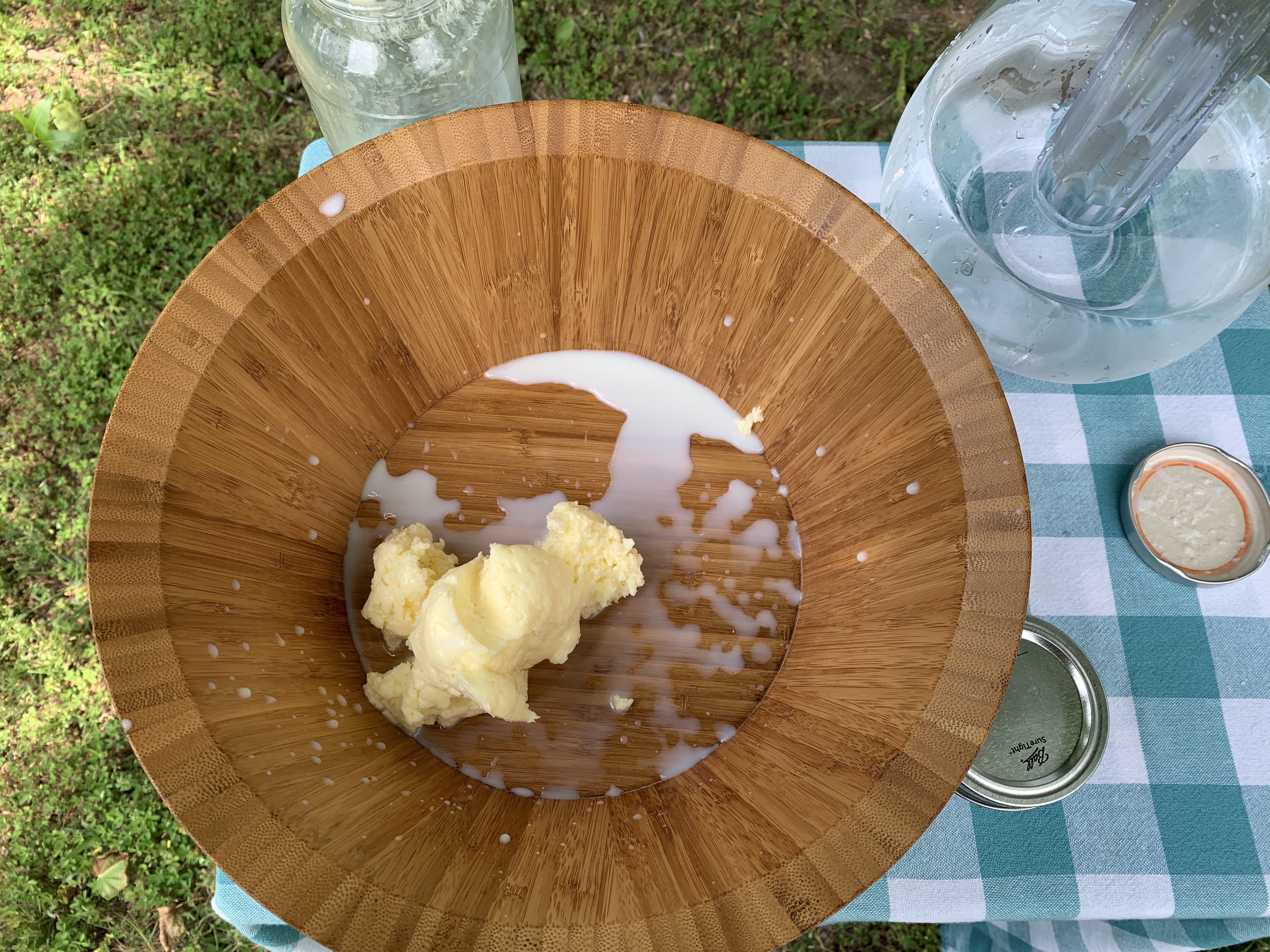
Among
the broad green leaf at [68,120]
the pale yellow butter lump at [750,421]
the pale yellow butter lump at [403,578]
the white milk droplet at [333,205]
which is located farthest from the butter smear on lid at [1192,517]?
the broad green leaf at [68,120]

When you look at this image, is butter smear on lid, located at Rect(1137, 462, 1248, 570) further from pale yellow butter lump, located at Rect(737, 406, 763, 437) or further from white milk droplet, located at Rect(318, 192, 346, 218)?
white milk droplet, located at Rect(318, 192, 346, 218)

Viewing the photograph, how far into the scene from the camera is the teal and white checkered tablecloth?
817 millimetres

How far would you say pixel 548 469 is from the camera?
97cm

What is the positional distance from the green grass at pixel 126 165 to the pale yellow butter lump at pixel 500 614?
82cm

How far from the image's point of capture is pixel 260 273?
31.7 inches

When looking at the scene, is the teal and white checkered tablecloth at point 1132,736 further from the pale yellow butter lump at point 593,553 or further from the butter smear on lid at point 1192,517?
the pale yellow butter lump at point 593,553

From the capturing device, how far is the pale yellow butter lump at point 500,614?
30.7 inches

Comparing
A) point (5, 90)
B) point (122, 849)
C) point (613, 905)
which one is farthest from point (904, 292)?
point (5, 90)

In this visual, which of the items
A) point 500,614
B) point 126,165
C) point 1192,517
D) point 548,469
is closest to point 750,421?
point 548,469

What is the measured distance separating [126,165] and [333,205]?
111 centimetres

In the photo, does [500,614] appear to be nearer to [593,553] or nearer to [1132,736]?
[593,553]

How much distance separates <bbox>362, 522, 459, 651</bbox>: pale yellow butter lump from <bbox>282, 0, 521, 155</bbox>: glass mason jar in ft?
1.79

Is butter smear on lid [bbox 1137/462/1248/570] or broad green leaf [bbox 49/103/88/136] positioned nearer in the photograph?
butter smear on lid [bbox 1137/462/1248/570]

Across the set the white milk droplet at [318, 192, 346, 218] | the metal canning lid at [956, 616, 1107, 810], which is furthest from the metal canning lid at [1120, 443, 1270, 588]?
the white milk droplet at [318, 192, 346, 218]
